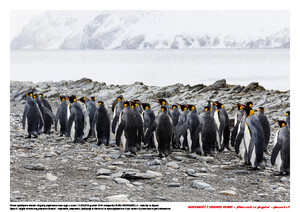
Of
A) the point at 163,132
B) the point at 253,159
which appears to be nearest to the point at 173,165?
the point at 163,132

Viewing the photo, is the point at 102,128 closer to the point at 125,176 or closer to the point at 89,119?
the point at 89,119

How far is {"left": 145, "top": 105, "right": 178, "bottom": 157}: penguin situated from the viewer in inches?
231

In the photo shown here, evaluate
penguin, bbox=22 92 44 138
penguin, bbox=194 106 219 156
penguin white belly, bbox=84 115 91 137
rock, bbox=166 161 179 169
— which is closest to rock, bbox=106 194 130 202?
rock, bbox=166 161 179 169

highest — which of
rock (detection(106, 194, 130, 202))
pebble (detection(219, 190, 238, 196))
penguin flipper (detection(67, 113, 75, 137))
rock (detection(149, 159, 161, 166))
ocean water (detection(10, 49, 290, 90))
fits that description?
ocean water (detection(10, 49, 290, 90))

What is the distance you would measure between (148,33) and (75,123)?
3949 inches

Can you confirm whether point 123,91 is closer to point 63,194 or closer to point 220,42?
point 63,194

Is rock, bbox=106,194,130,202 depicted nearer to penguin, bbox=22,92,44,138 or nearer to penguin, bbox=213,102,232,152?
penguin, bbox=213,102,232,152

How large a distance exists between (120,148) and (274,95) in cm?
607

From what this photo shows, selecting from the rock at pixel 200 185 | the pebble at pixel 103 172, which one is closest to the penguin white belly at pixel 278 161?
the rock at pixel 200 185

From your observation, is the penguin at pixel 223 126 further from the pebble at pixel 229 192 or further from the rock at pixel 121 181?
the rock at pixel 121 181

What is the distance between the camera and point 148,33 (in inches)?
4126

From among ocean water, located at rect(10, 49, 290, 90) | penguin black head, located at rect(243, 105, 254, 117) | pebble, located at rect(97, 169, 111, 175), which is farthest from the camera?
ocean water, located at rect(10, 49, 290, 90)

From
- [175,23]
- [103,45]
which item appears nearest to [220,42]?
[175,23]

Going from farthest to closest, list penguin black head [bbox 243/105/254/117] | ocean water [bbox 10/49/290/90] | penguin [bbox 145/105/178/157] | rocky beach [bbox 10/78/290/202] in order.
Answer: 1. ocean water [bbox 10/49/290/90]
2. penguin [bbox 145/105/178/157]
3. penguin black head [bbox 243/105/254/117]
4. rocky beach [bbox 10/78/290/202]
